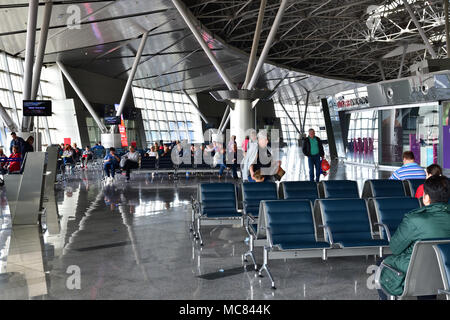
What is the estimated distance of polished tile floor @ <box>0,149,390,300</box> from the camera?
5.19 meters

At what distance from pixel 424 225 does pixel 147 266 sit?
3.61m

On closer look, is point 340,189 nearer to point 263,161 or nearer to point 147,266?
point 263,161

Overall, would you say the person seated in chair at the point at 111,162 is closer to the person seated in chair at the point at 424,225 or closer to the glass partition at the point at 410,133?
the glass partition at the point at 410,133

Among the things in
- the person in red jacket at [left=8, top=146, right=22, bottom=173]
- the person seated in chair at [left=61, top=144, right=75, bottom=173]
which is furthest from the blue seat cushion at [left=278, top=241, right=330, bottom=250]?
the person seated in chair at [left=61, top=144, right=75, bottom=173]

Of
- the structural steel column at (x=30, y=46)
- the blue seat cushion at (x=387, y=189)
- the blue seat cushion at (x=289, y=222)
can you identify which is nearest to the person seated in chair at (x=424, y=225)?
the blue seat cushion at (x=289, y=222)

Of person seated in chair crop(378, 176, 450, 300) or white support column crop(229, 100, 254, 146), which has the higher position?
white support column crop(229, 100, 254, 146)

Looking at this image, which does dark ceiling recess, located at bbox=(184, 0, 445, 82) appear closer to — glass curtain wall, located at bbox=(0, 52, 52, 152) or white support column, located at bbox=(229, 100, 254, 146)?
white support column, located at bbox=(229, 100, 254, 146)

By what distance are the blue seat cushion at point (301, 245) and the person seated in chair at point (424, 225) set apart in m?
1.73

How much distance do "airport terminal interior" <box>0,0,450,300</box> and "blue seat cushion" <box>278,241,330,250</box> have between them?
0.08 feet

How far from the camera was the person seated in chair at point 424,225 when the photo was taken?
3812mm

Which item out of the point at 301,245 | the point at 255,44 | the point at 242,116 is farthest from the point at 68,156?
the point at 301,245

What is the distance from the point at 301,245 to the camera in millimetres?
5723

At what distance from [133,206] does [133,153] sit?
8.09m
